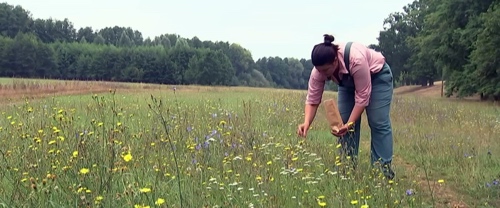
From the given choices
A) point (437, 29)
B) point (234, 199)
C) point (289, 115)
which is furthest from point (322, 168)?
point (437, 29)

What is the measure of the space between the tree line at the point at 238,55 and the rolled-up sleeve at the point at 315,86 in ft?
67.3

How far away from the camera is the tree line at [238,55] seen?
28406 mm

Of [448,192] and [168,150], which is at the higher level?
[168,150]

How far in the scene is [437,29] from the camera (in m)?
33.4

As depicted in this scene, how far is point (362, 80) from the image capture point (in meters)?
4.24

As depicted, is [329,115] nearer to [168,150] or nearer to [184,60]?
[168,150]

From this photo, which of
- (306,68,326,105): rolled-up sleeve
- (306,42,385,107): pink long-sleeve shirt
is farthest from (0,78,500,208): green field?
(306,42,385,107): pink long-sleeve shirt

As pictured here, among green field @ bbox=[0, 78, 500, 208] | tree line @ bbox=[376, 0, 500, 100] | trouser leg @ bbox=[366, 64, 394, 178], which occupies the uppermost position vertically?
tree line @ bbox=[376, 0, 500, 100]

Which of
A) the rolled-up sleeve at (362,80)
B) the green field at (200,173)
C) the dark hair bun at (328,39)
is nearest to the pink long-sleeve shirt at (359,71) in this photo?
the rolled-up sleeve at (362,80)

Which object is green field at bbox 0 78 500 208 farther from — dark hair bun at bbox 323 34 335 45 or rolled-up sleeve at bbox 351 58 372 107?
dark hair bun at bbox 323 34 335 45

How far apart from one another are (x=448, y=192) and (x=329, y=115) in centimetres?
136

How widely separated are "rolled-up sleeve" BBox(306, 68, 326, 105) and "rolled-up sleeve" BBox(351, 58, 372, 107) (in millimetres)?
323

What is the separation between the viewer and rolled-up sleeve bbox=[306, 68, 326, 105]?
4.50 m

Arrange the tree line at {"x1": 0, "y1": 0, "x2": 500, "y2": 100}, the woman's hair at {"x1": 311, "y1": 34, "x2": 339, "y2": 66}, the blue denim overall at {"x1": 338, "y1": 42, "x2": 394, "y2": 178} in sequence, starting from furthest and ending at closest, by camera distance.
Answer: the tree line at {"x1": 0, "y1": 0, "x2": 500, "y2": 100} → the blue denim overall at {"x1": 338, "y1": 42, "x2": 394, "y2": 178} → the woman's hair at {"x1": 311, "y1": 34, "x2": 339, "y2": 66}
